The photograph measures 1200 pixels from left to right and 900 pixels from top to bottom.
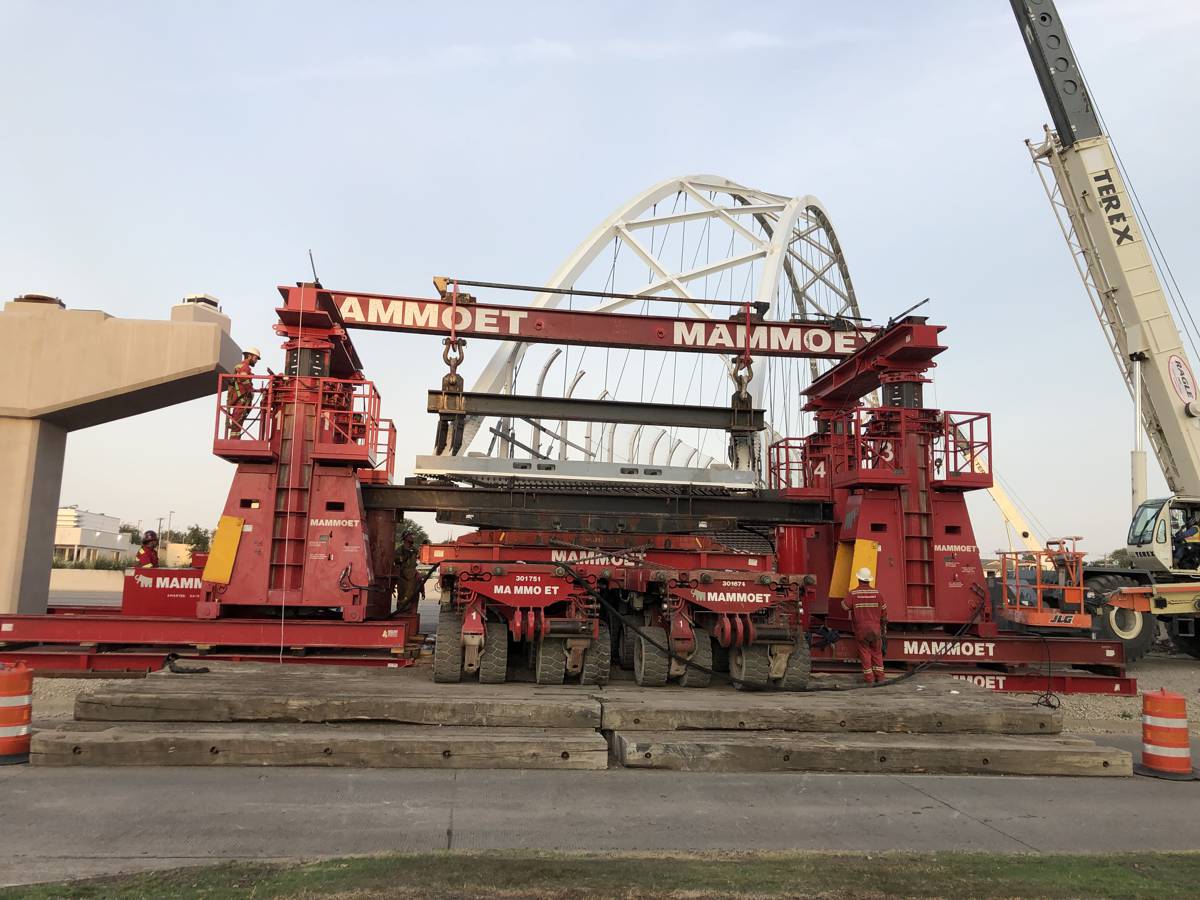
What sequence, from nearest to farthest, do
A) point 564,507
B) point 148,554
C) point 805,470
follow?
point 564,507
point 148,554
point 805,470

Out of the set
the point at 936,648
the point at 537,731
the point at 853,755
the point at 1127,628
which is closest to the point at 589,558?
the point at 537,731

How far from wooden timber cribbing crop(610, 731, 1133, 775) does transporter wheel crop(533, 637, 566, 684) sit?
2223 mm

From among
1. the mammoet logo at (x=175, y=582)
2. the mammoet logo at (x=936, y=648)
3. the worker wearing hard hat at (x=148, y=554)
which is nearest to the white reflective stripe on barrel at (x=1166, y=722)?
the mammoet logo at (x=936, y=648)

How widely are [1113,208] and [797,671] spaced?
17.5 meters

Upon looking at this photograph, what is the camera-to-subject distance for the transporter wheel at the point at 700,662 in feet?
34.9

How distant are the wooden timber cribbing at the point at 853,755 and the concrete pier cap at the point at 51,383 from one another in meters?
12.7

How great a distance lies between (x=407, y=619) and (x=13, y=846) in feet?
28.6

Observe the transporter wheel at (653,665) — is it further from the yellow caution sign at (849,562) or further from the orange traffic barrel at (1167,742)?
the orange traffic barrel at (1167,742)

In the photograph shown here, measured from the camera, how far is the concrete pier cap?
15.5 meters

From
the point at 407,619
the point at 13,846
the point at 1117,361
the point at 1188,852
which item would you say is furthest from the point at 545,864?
the point at 1117,361

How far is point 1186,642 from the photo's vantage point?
1998 cm

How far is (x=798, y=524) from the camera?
15.1m

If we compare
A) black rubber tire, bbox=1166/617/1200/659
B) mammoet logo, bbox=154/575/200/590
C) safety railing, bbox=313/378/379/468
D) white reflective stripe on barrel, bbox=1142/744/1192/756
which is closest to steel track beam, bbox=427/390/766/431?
safety railing, bbox=313/378/379/468

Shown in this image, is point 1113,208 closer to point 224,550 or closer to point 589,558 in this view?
point 589,558
